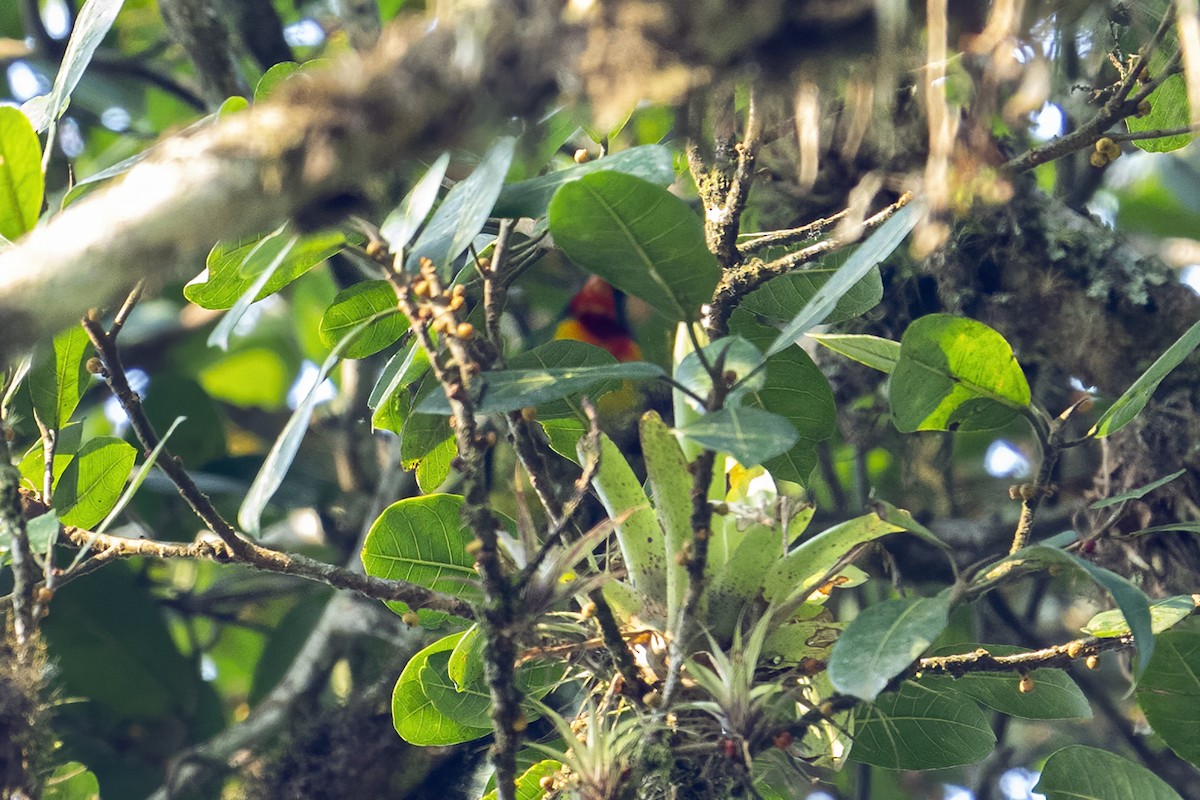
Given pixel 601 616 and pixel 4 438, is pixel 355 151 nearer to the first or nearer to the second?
pixel 601 616

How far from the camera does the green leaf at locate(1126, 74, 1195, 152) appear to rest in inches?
53.7

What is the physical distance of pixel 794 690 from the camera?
1.01 meters

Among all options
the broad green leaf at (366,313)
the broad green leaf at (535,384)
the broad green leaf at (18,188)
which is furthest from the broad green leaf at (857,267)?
the broad green leaf at (18,188)

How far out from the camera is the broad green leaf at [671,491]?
3.56 ft

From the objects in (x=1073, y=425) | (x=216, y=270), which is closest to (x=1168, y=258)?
(x=1073, y=425)

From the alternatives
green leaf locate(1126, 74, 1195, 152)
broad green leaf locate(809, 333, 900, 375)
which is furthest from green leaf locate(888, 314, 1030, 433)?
green leaf locate(1126, 74, 1195, 152)

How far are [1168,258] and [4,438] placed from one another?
255 cm

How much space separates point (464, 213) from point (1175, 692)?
98 centimetres

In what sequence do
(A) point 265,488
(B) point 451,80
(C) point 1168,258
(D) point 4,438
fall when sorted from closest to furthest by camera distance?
(B) point 451,80 → (A) point 265,488 → (D) point 4,438 → (C) point 1168,258

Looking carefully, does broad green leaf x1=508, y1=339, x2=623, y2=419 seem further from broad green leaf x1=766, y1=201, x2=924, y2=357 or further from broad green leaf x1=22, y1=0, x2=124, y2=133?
broad green leaf x1=22, y1=0, x2=124, y2=133

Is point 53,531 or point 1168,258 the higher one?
point 53,531

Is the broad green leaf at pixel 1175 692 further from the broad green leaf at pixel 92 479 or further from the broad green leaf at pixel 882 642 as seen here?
the broad green leaf at pixel 92 479

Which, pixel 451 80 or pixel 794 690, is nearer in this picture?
pixel 451 80

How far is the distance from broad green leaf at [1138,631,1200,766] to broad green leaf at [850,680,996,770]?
0.21m
